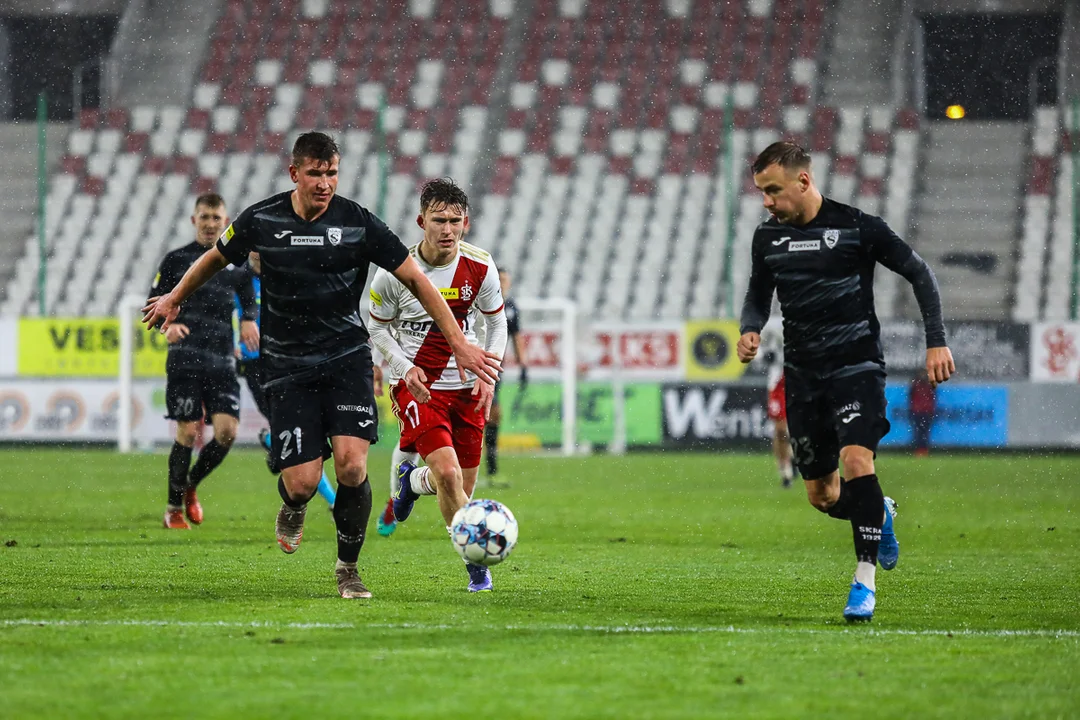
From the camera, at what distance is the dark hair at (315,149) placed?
6941 mm

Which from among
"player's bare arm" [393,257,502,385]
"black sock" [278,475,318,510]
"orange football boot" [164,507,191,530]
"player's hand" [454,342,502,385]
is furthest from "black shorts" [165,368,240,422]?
"player's hand" [454,342,502,385]

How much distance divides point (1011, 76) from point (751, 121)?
520 centimetres

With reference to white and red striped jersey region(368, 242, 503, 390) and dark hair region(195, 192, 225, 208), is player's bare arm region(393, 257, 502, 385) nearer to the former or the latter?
white and red striped jersey region(368, 242, 503, 390)

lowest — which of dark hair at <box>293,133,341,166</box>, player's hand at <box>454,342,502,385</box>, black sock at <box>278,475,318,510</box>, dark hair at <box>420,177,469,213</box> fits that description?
black sock at <box>278,475,318,510</box>

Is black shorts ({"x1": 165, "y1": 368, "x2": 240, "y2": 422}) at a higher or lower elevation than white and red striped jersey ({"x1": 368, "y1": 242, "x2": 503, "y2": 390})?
lower

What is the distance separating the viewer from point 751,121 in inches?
1158

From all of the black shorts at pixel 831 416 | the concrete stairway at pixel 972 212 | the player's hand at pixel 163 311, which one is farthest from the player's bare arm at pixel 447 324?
the concrete stairway at pixel 972 212

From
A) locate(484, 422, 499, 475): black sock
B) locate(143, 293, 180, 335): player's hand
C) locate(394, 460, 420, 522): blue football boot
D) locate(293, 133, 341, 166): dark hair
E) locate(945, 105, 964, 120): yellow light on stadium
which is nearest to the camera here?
locate(293, 133, 341, 166): dark hair

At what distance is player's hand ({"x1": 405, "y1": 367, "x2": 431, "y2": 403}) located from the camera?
749 centimetres

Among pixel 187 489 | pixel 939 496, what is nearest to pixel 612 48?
pixel 939 496

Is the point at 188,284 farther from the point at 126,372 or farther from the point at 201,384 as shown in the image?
the point at 126,372

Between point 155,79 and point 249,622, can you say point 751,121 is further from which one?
point 249,622

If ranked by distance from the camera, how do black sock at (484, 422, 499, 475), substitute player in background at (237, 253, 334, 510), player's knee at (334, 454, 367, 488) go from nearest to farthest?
player's knee at (334, 454, 367, 488), substitute player in background at (237, 253, 334, 510), black sock at (484, 422, 499, 475)

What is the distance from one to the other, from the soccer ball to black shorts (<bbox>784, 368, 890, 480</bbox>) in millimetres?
1313
